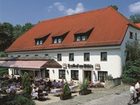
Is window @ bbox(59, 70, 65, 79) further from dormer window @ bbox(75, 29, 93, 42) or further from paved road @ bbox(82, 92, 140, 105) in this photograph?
paved road @ bbox(82, 92, 140, 105)

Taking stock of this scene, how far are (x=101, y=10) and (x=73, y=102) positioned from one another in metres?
23.6

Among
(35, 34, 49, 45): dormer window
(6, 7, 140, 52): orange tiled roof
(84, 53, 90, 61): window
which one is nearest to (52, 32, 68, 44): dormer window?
(6, 7, 140, 52): orange tiled roof

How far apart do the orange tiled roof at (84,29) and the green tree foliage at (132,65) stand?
8.19ft

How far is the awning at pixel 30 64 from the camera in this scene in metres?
40.2

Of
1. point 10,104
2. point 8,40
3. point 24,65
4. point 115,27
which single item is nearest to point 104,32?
point 115,27

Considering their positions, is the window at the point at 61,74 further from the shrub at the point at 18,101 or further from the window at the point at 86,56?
the shrub at the point at 18,101

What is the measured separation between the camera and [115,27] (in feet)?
128

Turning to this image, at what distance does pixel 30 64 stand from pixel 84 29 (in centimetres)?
958

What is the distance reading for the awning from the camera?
4025 cm

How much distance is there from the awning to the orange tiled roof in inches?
121

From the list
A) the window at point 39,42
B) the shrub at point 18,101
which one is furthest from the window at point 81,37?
the shrub at point 18,101

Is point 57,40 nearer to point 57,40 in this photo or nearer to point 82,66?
point 57,40

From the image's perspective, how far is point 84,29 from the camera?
42312mm

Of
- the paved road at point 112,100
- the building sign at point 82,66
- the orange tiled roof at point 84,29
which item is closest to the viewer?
the paved road at point 112,100
